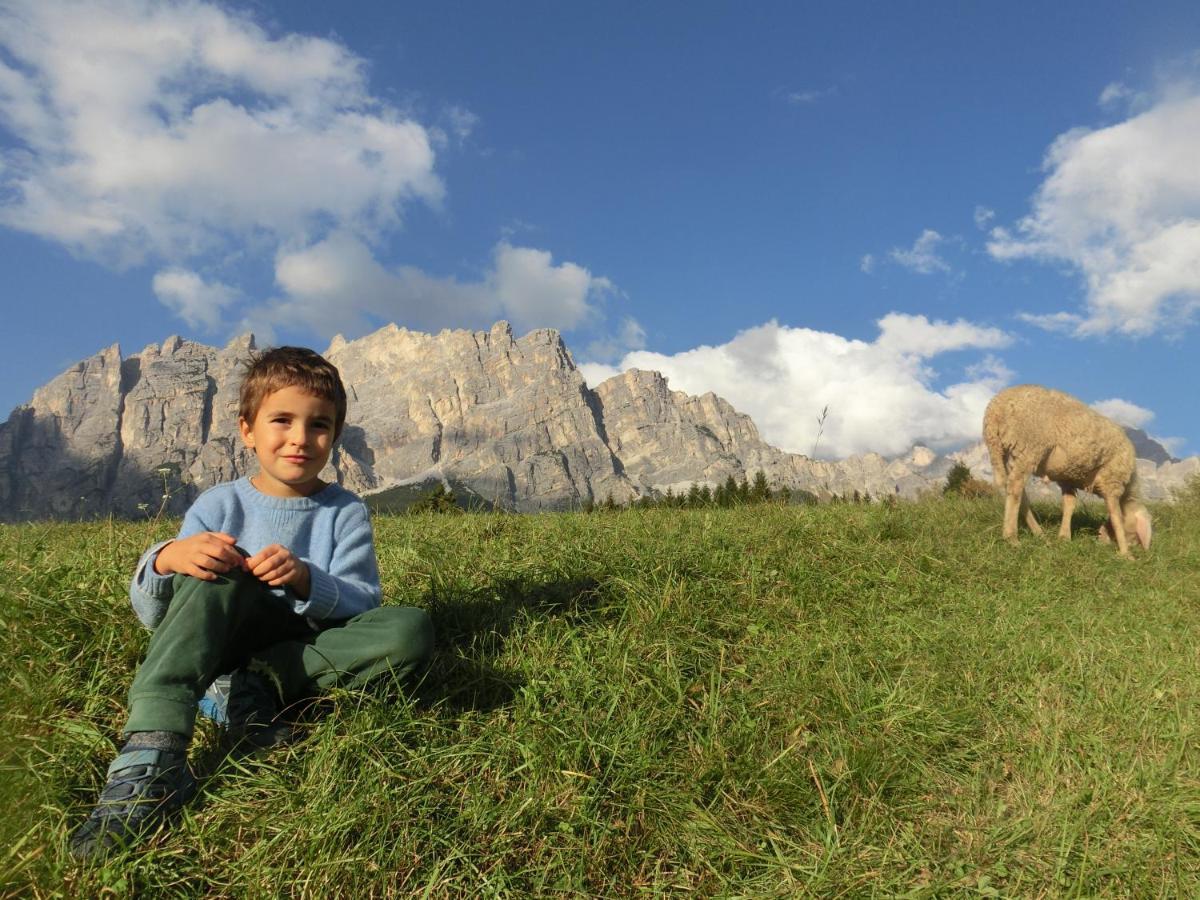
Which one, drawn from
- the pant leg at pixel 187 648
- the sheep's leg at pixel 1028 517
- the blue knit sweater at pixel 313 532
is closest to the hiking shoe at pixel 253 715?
the pant leg at pixel 187 648

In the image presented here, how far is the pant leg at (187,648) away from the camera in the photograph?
219 centimetres

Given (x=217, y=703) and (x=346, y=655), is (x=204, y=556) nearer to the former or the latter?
(x=346, y=655)

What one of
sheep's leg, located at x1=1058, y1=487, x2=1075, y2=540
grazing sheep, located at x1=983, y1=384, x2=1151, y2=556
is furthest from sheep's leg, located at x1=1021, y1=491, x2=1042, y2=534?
sheep's leg, located at x1=1058, y1=487, x2=1075, y2=540

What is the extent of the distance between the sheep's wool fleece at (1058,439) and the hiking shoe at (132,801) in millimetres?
10545

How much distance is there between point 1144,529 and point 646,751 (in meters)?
10.1

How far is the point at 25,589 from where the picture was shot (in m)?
3.20

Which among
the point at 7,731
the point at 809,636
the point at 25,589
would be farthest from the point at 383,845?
the point at 809,636

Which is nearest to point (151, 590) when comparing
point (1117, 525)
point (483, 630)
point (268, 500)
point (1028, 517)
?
point (268, 500)

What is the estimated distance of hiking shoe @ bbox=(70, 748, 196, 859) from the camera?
2.05 m

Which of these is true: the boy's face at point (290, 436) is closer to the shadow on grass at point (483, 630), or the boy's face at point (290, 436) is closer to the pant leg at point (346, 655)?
the pant leg at point (346, 655)

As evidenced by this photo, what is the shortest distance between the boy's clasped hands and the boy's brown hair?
0.66 meters

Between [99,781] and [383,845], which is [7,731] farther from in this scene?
[383,845]

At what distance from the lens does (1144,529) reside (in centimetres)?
949

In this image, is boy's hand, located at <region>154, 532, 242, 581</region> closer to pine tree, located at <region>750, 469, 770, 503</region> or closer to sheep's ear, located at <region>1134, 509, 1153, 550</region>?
pine tree, located at <region>750, 469, 770, 503</region>
